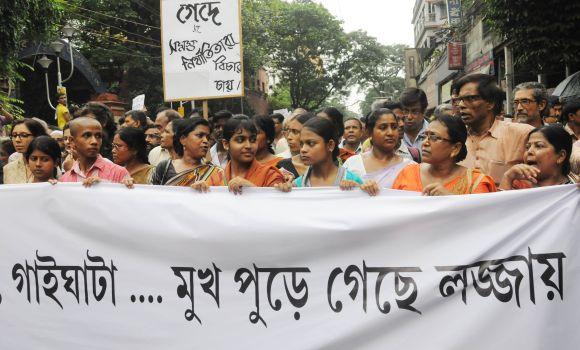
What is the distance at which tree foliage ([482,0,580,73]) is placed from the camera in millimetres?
10703

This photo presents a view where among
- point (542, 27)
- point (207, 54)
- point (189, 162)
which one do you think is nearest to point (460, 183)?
Result: point (189, 162)

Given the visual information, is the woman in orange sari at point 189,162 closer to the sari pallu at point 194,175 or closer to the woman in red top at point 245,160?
the sari pallu at point 194,175

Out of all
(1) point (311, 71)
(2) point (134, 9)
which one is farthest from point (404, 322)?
(1) point (311, 71)

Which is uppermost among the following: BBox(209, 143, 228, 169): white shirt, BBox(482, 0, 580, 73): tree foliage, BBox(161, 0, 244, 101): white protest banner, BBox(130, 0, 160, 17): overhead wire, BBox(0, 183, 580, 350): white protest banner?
BBox(130, 0, 160, 17): overhead wire

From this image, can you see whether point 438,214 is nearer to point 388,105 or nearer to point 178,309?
point 178,309

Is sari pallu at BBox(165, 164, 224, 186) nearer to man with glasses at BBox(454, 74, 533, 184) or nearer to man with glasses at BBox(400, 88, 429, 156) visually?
man with glasses at BBox(454, 74, 533, 184)

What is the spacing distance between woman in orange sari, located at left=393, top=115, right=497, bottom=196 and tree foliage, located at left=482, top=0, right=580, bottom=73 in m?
7.90

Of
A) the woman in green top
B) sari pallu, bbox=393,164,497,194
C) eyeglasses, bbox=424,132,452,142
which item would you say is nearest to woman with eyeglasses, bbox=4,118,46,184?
the woman in green top

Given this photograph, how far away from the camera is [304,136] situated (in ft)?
13.0

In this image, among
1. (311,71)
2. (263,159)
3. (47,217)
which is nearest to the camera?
(47,217)

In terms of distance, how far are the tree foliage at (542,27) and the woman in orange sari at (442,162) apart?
7904 millimetres

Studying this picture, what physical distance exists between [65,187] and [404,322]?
1.91 m

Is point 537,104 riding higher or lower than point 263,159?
higher

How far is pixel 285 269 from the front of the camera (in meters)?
3.39
